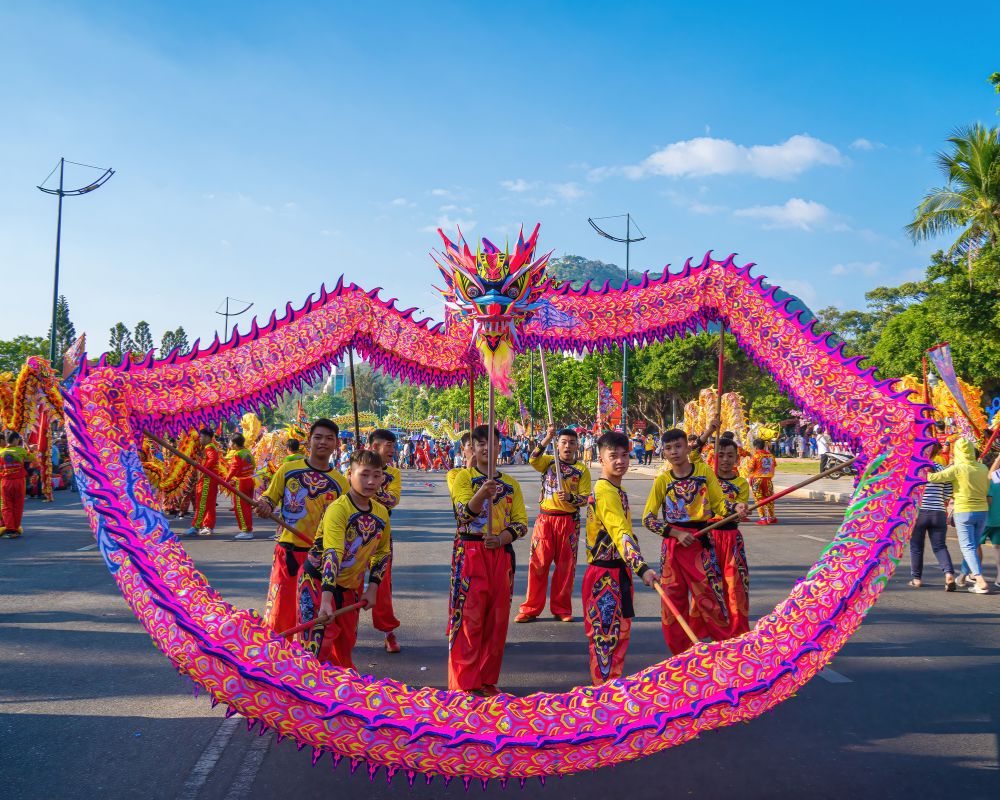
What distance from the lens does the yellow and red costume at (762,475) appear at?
13938 millimetres

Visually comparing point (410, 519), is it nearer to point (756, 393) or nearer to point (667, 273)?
point (667, 273)

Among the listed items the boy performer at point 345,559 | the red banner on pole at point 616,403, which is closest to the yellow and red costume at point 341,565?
the boy performer at point 345,559

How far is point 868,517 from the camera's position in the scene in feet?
12.4

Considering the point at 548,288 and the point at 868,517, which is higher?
the point at 548,288

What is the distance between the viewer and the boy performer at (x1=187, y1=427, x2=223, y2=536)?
40.1 feet

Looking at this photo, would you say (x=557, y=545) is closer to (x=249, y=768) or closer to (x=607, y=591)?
(x=607, y=591)

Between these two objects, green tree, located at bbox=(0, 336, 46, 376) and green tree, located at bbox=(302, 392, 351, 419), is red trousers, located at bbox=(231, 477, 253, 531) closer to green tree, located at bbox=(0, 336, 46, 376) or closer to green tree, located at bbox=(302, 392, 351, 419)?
Result: green tree, located at bbox=(0, 336, 46, 376)

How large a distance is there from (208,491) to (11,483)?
2780 millimetres

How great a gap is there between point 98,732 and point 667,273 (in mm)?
4320

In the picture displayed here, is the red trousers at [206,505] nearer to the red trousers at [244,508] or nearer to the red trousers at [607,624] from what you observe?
the red trousers at [244,508]

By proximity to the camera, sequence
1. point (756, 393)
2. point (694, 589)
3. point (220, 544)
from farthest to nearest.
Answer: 1. point (756, 393)
2. point (220, 544)
3. point (694, 589)

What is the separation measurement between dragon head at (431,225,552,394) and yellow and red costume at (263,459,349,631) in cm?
171

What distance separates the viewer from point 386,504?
20.2 ft

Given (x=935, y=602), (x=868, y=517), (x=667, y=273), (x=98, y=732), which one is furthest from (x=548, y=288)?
(x=935, y=602)
